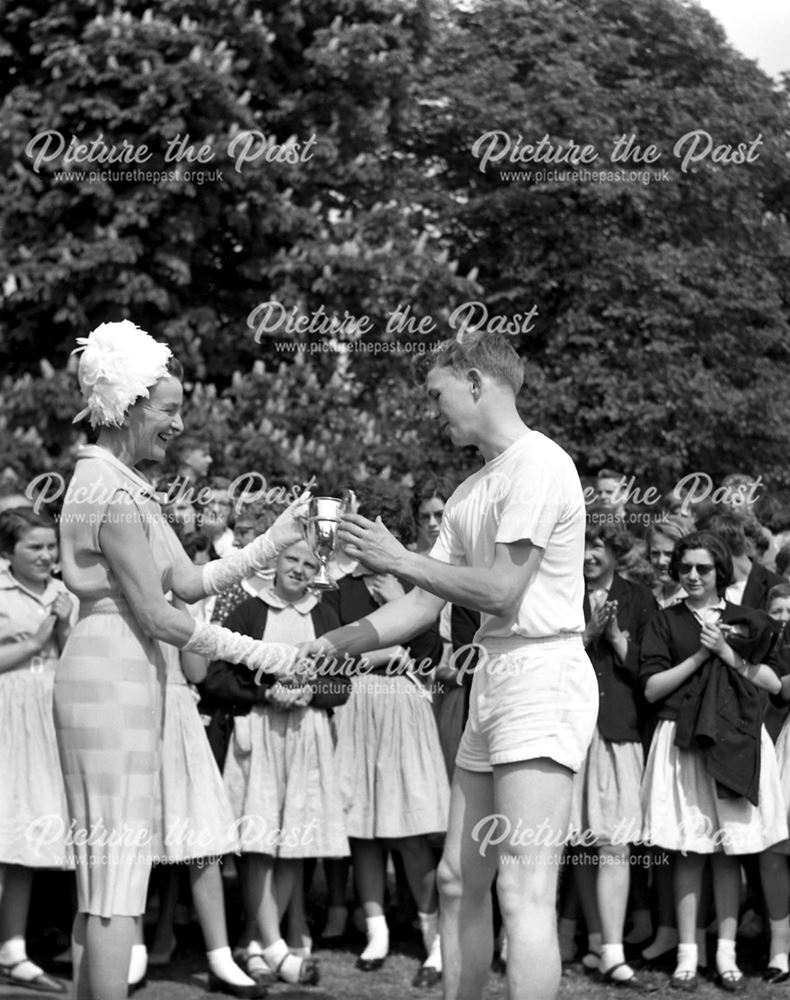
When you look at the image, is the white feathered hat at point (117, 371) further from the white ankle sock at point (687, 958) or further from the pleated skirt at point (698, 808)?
the white ankle sock at point (687, 958)

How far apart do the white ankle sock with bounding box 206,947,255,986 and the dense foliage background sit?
817 centimetres

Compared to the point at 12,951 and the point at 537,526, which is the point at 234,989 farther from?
the point at 537,526

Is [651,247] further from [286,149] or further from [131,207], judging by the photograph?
[131,207]

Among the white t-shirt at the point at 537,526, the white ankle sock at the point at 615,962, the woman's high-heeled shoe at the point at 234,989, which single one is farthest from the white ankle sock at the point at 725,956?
the white t-shirt at the point at 537,526

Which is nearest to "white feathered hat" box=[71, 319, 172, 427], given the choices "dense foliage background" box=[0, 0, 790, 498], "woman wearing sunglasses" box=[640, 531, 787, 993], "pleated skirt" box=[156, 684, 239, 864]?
"pleated skirt" box=[156, 684, 239, 864]

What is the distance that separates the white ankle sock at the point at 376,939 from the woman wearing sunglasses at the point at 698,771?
1461mm

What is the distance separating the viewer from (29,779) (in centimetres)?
777

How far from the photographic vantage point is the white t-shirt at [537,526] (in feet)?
16.3

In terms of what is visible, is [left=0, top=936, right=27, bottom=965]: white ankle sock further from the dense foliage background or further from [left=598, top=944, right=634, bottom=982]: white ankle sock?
the dense foliage background

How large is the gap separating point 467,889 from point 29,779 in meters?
3.26

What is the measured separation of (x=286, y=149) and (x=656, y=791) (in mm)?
10384

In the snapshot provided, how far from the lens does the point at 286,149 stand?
54.4 feet

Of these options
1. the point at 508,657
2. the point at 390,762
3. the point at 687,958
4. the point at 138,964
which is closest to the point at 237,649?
the point at 508,657

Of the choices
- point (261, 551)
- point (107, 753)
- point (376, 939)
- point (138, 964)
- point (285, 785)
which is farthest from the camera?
point (376, 939)
